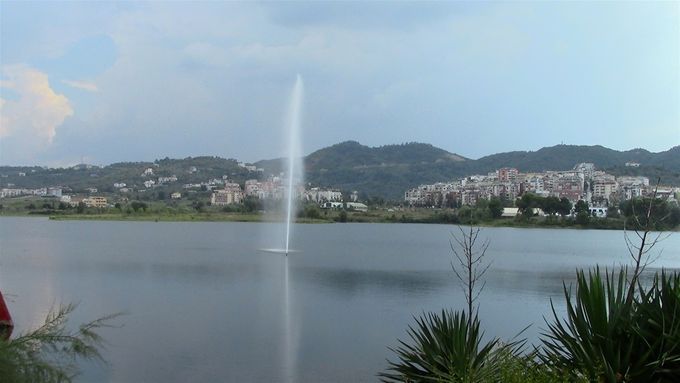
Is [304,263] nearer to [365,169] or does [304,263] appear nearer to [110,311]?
[110,311]

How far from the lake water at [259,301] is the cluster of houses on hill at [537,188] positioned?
75643 millimetres

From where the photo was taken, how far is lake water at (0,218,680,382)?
14242 millimetres

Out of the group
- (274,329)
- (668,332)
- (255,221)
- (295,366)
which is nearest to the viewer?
(668,332)

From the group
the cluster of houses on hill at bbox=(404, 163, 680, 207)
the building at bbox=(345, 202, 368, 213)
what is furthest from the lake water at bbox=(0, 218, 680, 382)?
the cluster of houses on hill at bbox=(404, 163, 680, 207)

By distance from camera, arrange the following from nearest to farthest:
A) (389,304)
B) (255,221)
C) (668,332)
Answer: (668,332), (389,304), (255,221)

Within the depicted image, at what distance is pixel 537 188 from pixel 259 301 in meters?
121

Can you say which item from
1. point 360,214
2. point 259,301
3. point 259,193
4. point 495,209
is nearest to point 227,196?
point 259,193

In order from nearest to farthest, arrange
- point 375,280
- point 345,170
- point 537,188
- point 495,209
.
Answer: point 375,280
point 495,209
point 537,188
point 345,170

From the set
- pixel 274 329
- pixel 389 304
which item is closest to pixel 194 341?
pixel 274 329

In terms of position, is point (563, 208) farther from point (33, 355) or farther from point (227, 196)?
point (33, 355)

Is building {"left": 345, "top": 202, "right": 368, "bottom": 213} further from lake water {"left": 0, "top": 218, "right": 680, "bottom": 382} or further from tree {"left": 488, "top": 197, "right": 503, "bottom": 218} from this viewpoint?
lake water {"left": 0, "top": 218, "right": 680, "bottom": 382}

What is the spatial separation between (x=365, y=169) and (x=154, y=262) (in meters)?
150

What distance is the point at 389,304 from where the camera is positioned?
73.3 feet

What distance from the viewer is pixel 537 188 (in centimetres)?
13762
